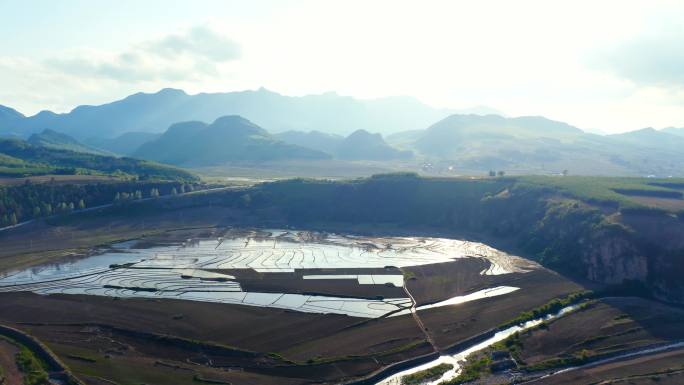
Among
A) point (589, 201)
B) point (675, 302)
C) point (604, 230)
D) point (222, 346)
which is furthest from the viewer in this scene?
point (589, 201)

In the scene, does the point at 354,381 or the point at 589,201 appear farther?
the point at 589,201

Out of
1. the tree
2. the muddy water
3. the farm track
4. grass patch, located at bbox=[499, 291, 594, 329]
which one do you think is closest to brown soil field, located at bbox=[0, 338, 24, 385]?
the muddy water

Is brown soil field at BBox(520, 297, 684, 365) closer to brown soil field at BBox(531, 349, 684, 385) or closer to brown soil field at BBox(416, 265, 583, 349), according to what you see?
brown soil field at BBox(531, 349, 684, 385)

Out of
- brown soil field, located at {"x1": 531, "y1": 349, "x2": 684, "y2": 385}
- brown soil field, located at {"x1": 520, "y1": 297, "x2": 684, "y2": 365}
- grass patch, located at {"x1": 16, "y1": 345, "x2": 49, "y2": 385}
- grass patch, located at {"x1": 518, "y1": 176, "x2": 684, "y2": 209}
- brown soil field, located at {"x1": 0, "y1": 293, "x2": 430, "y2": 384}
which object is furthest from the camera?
grass patch, located at {"x1": 518, "y1": 176, "x2": 684, "y2": 209}

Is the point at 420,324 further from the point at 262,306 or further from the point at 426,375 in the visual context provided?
the point at 262,306

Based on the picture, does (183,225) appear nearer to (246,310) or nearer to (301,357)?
(246,310)

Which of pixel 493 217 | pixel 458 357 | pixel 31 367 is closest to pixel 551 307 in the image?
pixel 458 357

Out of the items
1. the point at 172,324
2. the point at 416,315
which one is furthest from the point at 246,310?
the point at 416,315
